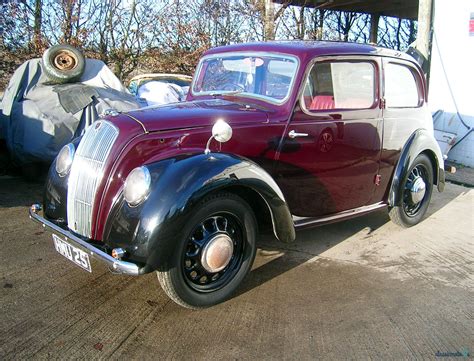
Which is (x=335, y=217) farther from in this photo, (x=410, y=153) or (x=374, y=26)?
(x=374, y=26)

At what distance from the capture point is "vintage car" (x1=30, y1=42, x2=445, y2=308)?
2803 millimetres

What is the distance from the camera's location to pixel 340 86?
3957 millimetres

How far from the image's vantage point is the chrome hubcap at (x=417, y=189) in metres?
4.66

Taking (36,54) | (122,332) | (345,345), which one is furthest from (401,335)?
(36,54)

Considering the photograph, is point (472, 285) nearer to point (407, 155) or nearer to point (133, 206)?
point (407, 155)

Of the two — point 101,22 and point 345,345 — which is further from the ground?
point 101,22

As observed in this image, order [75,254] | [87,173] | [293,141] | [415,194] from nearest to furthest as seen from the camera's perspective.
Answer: [75,254] < [87,173] < [293,141] < [415,194]

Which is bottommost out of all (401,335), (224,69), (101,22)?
(401,335)

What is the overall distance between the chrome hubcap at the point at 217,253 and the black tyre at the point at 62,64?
14.3 feet

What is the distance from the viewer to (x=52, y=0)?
10719 millimetres

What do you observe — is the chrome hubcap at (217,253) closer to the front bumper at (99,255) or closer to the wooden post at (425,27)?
the front bumper at (99,255)

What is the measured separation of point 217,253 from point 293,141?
44.5 inches

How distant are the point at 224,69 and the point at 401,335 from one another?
2682mm

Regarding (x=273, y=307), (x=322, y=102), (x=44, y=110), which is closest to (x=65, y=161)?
(x=273, y=307)
